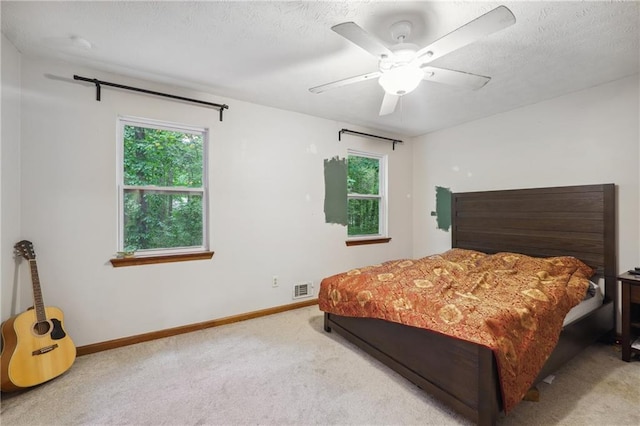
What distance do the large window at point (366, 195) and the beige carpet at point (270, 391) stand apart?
1895mm

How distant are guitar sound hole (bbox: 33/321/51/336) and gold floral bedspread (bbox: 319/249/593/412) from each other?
6.82 ft

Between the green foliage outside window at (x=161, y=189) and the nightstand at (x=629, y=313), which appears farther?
the green foliage outside window at (x=161, y=189)

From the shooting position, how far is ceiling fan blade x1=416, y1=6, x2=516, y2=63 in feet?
4.09

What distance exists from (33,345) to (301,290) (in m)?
2.31

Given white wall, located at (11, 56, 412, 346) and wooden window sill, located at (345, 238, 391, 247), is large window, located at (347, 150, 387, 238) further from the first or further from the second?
white wall, located at (11, 56, 412, 346)

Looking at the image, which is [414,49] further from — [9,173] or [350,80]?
[9,173]

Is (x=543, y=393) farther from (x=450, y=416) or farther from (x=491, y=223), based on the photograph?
(x=491, y=223)

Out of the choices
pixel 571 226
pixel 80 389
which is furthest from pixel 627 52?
pixel 80 389

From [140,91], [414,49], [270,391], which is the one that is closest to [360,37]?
[414,49]

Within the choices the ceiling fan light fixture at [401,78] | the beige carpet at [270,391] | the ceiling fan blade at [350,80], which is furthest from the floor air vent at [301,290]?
the ceiling fan light fixture at [401,78]

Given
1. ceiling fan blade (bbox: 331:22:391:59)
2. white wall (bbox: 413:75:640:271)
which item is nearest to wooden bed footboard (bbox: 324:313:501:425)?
ceiling fan blade (bbox: 331:22:391:59)

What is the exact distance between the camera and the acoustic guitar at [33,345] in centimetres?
176

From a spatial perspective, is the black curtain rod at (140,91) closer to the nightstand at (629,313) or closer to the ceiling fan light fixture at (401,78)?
the ceiling fan light fixture at (401,78)

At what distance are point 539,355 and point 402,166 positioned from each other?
Result: 3.17 metres
